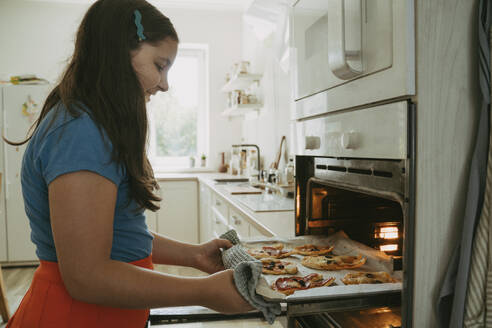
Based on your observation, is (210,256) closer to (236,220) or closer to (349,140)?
(349,140)

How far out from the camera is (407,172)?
25.6 inches

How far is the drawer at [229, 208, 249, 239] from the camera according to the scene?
1822 millimetres

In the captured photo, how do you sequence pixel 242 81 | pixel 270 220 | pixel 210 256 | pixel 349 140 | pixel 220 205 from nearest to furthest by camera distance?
pixel 349 140, pixel 210 256, pixel 270 220, pixel 220 205, pixel 242 81

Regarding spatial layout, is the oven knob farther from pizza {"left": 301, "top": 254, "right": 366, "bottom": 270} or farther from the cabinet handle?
the cabinet handle

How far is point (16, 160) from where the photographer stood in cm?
377

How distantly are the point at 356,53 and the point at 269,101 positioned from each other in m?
2.85

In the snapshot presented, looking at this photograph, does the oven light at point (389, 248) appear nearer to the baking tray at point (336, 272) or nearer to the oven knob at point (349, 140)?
the baking tray at point (336, 272)

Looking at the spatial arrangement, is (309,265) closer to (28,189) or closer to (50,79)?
(28,189)

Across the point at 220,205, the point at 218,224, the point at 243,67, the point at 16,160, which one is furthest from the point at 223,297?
the point at 16,160

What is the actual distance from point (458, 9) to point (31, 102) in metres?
3.98

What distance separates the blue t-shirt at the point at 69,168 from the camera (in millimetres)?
616

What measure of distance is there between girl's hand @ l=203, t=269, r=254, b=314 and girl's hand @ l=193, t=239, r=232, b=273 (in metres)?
0.33

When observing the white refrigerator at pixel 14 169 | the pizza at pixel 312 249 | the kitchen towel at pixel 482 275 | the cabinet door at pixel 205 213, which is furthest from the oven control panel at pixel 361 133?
the white refrigerator at pixel 14 169

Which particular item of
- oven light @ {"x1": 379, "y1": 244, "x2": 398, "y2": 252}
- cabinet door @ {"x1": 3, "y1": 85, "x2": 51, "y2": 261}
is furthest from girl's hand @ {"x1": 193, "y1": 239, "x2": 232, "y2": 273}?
cabinet door @ {"x1": 3, "y1": 85, "x2": 51, "y2": 261}
